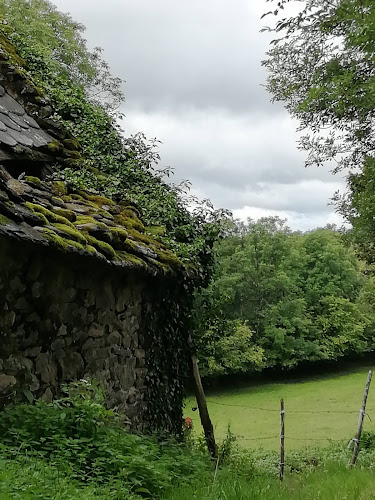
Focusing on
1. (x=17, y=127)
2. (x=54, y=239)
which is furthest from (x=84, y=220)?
(x=17, y=127)

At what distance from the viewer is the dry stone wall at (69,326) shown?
3764 millimetres

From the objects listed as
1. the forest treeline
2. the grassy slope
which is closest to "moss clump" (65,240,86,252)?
the grassy slope

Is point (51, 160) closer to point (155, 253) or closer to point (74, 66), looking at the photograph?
point (155, 253)

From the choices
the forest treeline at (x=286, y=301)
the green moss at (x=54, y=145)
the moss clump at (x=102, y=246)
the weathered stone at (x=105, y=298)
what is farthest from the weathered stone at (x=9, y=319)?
the forest treeline at (x=286, y=301)

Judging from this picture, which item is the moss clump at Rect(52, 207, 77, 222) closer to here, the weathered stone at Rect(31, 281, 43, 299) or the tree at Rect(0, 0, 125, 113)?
the weathered stone at Rect(31, 281, 43, 299)

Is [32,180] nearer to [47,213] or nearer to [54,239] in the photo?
[47,213]

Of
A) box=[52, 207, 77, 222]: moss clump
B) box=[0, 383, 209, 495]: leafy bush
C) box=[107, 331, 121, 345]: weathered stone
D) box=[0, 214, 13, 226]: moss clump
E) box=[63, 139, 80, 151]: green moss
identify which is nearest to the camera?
box=[0, 383, 209, 495]: leafy bush

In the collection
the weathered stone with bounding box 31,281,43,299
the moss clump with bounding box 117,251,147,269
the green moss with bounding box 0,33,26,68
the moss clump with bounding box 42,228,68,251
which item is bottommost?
the weathered stone with bounding box 31,281,43,299

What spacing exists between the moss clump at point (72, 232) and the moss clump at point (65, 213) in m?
0.39

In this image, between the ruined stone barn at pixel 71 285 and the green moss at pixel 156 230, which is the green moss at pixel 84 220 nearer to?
the ruined stone barn at pixel 71 285

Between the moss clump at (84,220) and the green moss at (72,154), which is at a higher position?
the green moss at (72,154)

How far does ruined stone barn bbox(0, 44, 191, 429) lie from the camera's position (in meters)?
3.78

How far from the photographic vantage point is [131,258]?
4.88 metres

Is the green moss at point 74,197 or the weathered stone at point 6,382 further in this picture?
the green moss at point 74,197
